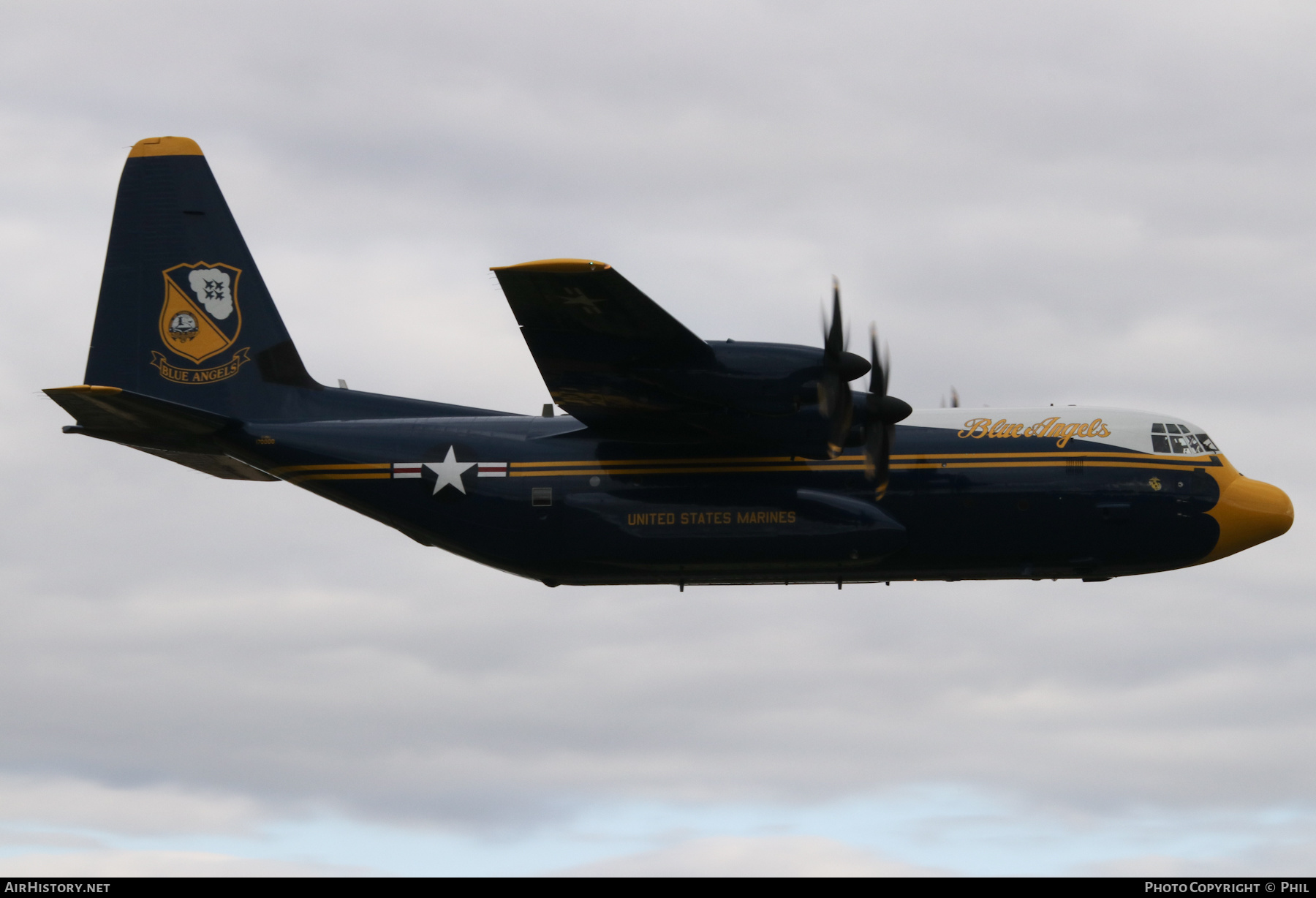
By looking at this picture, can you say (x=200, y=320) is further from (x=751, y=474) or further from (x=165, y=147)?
(x=751, y=474)

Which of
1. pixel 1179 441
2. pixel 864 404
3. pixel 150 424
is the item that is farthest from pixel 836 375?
pixel 150 424

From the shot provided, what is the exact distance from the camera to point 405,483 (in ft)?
79.2

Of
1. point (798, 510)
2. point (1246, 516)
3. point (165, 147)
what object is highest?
point (165, 147)

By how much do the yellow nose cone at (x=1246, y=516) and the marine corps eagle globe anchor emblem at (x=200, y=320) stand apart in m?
17.6

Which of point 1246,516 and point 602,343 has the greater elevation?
point 602,343

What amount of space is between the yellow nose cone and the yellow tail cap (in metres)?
20.1

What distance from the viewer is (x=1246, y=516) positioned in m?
22.9

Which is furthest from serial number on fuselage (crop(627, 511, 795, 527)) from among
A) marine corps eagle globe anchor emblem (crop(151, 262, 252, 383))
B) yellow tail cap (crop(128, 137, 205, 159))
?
yellow tail cap (crop(128, 137, 205, 159))

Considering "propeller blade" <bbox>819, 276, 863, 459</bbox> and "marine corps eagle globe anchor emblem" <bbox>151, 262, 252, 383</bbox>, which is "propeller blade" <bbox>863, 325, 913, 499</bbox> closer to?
"propeller blade" <bbox>819, 276, 863, 459</bbox>

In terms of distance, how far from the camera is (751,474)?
23.2 meters

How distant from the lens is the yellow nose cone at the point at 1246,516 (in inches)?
901

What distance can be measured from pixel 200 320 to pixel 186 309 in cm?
36

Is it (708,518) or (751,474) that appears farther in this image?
(751,474)

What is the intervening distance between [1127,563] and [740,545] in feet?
21.2
